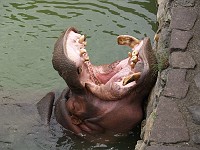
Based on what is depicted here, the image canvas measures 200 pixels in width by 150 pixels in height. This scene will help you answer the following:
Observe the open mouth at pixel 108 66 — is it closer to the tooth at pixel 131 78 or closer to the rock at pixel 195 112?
the tooth at pixel 131 78

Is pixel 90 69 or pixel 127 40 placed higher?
pixel 127 40

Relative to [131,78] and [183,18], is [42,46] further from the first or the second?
[131,78]

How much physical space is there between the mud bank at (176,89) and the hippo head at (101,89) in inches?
5.3

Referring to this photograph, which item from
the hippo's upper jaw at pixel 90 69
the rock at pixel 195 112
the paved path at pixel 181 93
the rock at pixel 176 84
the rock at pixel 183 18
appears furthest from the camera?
the rock at pixel 183 18

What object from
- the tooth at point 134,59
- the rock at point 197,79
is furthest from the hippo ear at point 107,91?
the rock at point 197,79

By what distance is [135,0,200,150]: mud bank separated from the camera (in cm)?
364

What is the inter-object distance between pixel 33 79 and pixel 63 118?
1.54 metres

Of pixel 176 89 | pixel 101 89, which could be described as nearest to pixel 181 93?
pixel 176 89

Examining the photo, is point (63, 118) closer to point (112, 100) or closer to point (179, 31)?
point (112, 100)

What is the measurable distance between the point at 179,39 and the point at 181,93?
2.65 feet

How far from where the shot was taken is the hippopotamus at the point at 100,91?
4.28 metres

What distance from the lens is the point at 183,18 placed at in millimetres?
5059

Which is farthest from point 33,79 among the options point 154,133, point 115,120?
point 154,133

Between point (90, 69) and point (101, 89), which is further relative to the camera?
point (90, 69)
